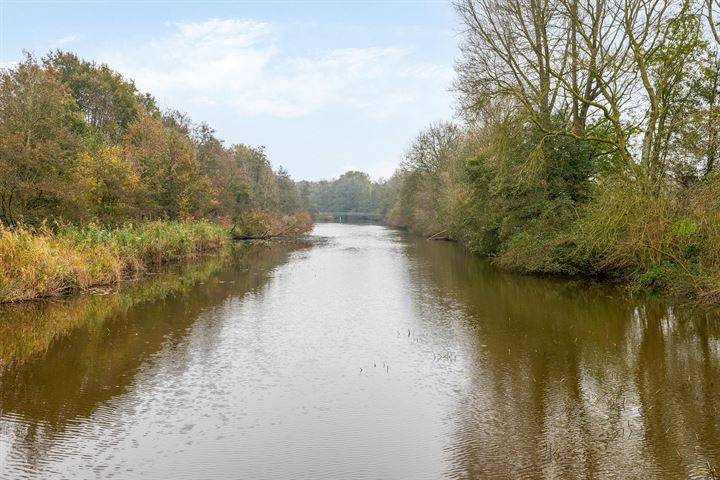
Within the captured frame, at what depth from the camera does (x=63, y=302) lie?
15078 mm

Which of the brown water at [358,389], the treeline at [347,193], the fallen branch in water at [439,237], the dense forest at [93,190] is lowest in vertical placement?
the brown water at [358,389]

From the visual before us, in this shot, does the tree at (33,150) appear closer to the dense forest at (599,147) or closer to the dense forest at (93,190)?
the dense forest at (93,190)

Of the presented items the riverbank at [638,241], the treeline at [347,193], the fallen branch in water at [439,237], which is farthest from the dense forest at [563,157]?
the treeline at [347,193]

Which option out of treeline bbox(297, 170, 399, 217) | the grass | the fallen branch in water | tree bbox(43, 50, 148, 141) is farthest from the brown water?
treeline bbox(297, 170, 399, 217)

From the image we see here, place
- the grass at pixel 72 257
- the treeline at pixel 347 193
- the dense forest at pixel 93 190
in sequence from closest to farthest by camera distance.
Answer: the grass at pixel 72 257 < the dense forest at pixel 93 190 < the treeline at pixel 347 193

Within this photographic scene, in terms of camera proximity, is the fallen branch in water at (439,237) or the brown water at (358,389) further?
the fallen branch in water at (439,237)

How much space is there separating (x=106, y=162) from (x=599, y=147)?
22426 millimetres

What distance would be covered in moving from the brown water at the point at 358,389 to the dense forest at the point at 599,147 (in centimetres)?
217

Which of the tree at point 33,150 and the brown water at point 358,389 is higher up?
the tree at point 33,150

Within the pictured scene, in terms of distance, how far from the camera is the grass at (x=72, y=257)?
14664 millimetres

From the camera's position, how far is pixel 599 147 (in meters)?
21.8

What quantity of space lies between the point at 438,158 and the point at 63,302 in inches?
1781

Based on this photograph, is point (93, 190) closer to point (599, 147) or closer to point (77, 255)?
point (77, 255)

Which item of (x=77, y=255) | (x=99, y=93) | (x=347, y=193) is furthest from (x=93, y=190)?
(x=347, y=193)
